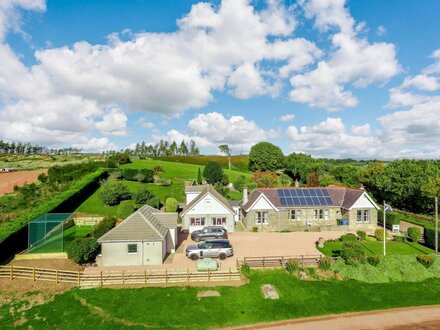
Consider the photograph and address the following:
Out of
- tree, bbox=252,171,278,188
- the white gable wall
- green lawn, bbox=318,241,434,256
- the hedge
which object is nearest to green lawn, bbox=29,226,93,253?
the hedge

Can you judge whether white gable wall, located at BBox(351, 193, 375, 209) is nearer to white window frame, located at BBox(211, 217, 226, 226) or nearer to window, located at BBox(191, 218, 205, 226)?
white window frame, located at BBox(211, 217, 226, 226)

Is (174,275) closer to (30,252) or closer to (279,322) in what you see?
(279,322)

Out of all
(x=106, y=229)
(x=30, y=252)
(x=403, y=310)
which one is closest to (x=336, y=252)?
(x=403, y=310)

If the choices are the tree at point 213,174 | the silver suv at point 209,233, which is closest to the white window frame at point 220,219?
the silver suv at point 209,233

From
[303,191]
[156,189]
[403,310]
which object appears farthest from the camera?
[156,189]

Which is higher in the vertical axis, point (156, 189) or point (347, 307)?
point (156, 189)

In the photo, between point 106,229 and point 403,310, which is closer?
point 403,310

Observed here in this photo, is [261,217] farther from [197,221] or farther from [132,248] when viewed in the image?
[132,248]
